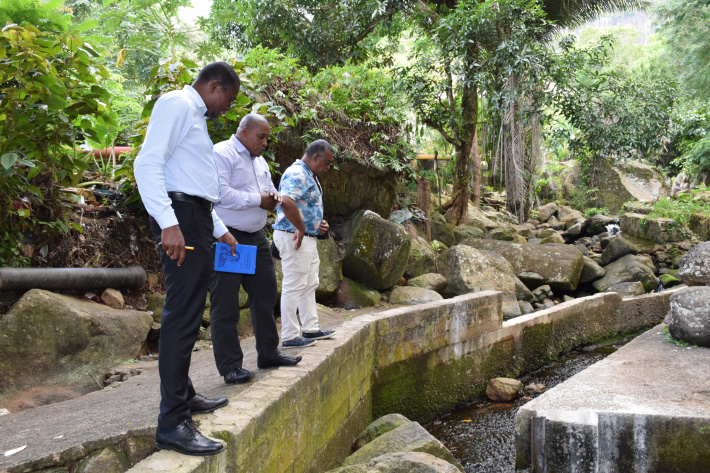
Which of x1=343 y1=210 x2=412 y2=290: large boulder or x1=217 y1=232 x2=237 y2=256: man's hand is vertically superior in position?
x1=217 y1=232 x2=237 y2=256: man's hand

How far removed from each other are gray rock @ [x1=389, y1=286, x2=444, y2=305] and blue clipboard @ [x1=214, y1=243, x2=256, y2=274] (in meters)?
4.77

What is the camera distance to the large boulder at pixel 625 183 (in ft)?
69.9

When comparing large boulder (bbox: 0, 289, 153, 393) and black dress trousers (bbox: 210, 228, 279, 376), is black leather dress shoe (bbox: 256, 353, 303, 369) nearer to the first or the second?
black dress trousers (bbox: 210, 228, 279, 376)

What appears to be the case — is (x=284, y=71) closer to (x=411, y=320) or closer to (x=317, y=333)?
(x=411, y=320)

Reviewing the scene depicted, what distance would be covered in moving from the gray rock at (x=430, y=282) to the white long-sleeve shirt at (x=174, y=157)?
242 inches

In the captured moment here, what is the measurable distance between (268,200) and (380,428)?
7.61 feet

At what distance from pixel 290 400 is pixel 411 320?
2869 millimetres

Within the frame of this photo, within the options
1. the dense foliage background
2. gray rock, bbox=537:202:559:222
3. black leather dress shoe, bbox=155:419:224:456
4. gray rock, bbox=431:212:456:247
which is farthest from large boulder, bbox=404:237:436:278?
gray rock, bbox=537:202:559:222

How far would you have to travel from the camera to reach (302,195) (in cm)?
403

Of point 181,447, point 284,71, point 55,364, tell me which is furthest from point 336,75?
point 181,447

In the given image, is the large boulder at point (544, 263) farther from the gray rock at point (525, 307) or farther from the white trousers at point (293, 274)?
the white trousers at point (293, 274)

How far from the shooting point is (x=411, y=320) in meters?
5.71

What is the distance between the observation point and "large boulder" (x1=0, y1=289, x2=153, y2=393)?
13.0ft

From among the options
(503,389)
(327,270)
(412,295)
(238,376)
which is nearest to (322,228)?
(238,376)
